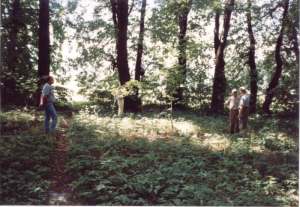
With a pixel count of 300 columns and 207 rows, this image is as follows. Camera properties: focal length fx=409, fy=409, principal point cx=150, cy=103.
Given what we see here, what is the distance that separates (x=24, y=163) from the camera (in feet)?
31.8

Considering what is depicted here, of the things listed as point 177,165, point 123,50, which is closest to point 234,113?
point 177,165

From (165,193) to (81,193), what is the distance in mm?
1777

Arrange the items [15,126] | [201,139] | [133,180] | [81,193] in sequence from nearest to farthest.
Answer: [81,193], [133,180], [15,126], [201,139]

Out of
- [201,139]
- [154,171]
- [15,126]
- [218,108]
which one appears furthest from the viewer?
[218,108]

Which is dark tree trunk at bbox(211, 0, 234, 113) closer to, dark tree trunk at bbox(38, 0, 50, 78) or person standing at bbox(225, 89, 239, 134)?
person standing at bbox(225, 89, 239, 134)

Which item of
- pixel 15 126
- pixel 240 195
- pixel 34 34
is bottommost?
pixel 240 195

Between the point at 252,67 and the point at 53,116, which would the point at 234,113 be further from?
the point at 252,67

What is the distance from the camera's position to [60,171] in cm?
980

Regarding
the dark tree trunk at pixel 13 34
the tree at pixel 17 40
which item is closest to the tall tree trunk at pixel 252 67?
the tree at pixel 17 40

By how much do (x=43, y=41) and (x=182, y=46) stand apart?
590cm

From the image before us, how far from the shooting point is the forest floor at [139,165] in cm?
862

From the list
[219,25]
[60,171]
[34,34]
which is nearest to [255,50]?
[219,25]

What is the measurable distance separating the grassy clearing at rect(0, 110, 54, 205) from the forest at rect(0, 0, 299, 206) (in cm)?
3

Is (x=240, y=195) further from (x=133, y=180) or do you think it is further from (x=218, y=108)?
(x=218, y=108)
